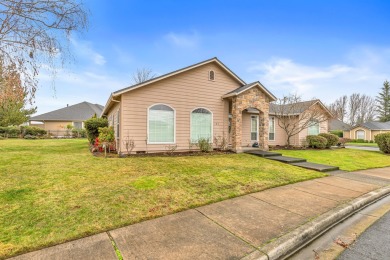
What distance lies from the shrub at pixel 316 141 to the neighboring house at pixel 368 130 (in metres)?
30.0

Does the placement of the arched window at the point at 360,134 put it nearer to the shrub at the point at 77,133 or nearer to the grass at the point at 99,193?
the grass at the point at 99,193

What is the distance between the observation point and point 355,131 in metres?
39.8

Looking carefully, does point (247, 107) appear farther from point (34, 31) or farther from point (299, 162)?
point (34, 31)

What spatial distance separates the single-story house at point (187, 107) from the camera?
386 inches

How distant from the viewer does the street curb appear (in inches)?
101

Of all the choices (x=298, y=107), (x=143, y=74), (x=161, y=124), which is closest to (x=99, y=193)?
(x=161, y=124)

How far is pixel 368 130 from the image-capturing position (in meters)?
37.4

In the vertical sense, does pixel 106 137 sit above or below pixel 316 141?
above

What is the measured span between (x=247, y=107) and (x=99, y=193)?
31.1ft

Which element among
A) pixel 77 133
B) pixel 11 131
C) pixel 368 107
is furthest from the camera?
pixel 368 107

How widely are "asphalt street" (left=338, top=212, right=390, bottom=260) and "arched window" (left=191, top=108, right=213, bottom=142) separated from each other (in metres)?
8.47

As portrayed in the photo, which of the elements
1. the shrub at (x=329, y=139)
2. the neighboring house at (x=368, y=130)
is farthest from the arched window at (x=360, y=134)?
the shrub at (x=329, y=139)

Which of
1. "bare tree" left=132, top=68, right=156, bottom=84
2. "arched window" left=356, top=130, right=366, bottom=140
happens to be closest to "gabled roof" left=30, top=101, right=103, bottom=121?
"bare tree" left=132, top=68, right=156, bottom=84

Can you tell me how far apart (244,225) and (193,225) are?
85 cm
